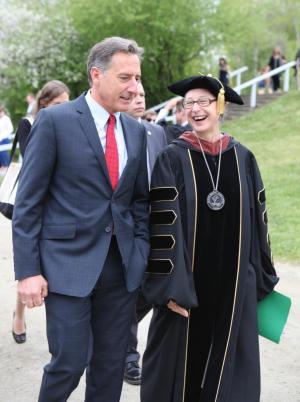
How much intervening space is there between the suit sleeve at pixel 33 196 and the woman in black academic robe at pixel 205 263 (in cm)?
64

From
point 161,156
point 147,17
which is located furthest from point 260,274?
point 147,17

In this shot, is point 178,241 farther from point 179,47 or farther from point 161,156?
point 179,47

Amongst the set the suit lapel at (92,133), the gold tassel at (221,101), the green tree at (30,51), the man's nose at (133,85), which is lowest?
the suit lapel at (92,133)

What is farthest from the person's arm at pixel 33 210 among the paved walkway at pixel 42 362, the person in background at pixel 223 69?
the person in background at pixel 223 69

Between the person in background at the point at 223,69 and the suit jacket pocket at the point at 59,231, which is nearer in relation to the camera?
the suit jacket pocket at the point at 59,231

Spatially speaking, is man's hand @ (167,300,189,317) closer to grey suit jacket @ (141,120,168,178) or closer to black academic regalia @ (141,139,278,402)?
black academic regalia @ (141,139,278,402)

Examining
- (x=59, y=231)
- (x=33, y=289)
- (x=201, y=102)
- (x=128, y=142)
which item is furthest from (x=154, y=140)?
(x=33, y=289)

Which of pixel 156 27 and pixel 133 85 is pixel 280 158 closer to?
pixel 156 27

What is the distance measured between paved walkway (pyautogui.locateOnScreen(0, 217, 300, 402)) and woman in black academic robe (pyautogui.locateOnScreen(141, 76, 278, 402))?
0.53 meters

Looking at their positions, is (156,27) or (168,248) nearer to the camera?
(168,248)

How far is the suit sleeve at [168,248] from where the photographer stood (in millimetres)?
2926

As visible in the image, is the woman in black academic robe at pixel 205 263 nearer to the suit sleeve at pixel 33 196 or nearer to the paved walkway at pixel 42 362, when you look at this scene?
the paved walkway at pixel 42 362

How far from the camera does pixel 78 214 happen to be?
263 centimetres

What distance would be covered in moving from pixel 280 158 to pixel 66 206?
1001 cm
